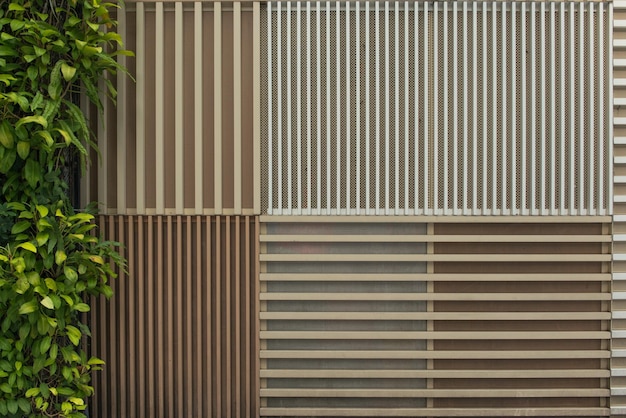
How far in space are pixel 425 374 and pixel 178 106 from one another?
6.37ft

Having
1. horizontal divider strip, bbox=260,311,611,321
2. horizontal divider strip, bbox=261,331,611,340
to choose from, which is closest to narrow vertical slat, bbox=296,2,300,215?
horizontal divider strip, bbox=260,311,611,321

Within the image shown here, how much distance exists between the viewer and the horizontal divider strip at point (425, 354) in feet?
10.4

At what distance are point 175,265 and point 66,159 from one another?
78cm

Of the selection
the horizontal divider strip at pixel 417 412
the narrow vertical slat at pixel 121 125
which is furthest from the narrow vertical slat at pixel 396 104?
the narrow vertical slat at pixel 121 125

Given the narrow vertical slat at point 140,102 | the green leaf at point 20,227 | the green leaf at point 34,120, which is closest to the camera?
the green leaf at point 34,120

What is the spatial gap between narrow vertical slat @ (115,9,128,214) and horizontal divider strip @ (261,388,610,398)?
1301mm

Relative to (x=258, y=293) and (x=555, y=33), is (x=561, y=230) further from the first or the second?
(x=258, y=293)

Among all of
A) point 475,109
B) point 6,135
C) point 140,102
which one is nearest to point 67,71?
point 6,135

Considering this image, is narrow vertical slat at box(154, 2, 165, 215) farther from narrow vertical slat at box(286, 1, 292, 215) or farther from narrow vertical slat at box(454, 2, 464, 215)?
narrow vertical slat at box(454, 2, 464, 215)

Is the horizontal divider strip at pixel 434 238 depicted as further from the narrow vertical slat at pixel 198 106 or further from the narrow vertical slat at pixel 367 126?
the narrow vertical slat at pixel 198 106

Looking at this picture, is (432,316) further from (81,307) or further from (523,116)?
(81,307)

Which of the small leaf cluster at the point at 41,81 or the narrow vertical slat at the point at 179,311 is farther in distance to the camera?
the narrow vertical slat at the point at 179,311

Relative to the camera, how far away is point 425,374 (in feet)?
10.4

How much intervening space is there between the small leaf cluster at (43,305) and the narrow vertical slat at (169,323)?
1.08ft
